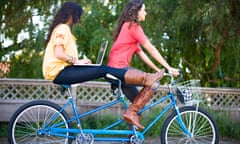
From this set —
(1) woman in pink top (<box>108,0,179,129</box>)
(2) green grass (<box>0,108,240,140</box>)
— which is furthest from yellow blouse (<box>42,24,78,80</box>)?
(2) green grass (<box>0,108,240,140</box>)

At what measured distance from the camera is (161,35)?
7.14 meters

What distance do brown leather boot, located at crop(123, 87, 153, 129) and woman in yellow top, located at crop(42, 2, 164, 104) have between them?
84mm

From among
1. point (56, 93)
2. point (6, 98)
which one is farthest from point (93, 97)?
point (6, 98)

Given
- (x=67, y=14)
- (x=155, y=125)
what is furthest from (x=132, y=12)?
(x=155, y=125)

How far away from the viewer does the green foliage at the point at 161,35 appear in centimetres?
651

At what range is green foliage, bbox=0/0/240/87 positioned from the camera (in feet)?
21.4

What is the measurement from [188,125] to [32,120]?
1605mm

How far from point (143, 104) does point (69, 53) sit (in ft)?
2.90

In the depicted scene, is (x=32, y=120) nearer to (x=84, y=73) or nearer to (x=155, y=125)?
(x=84, y=73)

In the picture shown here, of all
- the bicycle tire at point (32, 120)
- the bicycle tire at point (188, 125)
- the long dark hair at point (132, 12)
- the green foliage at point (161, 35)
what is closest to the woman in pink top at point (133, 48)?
the long dark hair at point (132, 12)

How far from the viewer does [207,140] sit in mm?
4820

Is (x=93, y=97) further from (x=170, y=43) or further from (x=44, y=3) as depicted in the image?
(x=44, y=3)

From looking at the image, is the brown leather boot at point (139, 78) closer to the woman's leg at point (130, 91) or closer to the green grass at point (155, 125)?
the woman's leg at point (130, 91)

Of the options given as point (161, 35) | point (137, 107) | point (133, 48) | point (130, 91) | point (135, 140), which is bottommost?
point (135, 140)
